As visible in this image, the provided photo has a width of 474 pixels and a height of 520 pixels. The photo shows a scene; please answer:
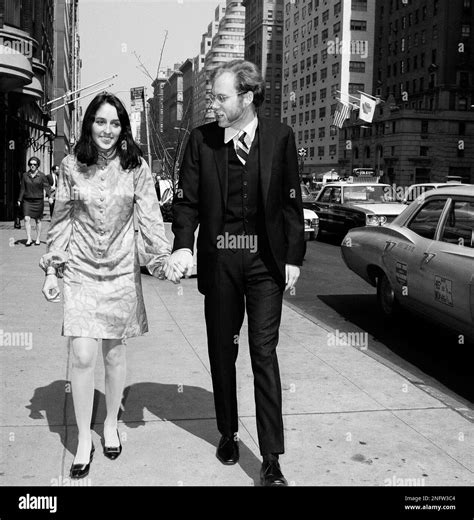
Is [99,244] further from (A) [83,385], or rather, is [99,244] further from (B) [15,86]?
(B) [15,86]

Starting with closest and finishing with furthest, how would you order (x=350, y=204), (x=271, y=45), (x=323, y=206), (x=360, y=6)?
(x=350, y=204), (x=323, y=206), (x=360, y=6), (x=271, y=45)

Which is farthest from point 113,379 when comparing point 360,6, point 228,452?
point 360,6

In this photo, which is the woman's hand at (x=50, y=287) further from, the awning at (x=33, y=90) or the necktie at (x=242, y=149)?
the awning at (x=33, y=90)

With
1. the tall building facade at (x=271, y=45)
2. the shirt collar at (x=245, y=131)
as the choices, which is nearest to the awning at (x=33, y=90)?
the shirt collar at (x=245, y=131)

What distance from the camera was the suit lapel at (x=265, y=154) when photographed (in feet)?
12.4

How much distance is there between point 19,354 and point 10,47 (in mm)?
15427

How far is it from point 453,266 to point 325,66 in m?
103

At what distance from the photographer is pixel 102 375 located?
5.79 meters

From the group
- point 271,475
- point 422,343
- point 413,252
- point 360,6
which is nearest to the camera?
point 271,475

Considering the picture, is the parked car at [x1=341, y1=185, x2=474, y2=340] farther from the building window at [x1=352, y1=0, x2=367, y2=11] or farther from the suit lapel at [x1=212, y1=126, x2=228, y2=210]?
the building window at [x1=352, y1=0, x2=367, y2=11]

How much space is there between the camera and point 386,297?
848 cm

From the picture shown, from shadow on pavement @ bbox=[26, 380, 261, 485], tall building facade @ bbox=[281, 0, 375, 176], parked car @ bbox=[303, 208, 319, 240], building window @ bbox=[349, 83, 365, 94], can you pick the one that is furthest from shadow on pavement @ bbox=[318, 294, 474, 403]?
building window @ bbox=[349, 83, 365, 94]

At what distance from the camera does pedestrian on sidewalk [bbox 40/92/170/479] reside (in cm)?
388
